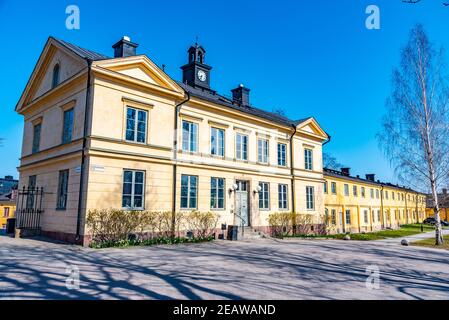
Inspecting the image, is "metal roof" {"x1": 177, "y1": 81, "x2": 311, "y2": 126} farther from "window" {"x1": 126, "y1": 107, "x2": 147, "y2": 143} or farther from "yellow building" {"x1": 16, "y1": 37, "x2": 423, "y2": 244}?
"window" {"x1": 126, "y1": 107, "x2": 147, "y2": 143}

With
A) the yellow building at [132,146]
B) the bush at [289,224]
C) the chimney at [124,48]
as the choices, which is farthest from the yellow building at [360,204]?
the chimney at [124,48]

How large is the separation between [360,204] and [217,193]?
2731cm

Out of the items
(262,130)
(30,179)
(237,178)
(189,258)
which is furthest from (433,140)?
(30,179)

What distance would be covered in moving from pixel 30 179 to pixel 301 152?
18214 mm

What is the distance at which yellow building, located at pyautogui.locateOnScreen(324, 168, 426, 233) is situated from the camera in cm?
3306

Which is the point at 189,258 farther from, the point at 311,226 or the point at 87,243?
the point at 311,226

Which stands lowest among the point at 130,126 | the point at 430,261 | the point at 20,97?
the point at 430,261

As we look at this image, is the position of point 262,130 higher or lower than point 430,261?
Result: higher

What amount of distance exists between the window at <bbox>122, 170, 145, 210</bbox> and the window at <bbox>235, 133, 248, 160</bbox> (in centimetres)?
694

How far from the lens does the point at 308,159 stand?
2533 centimetres

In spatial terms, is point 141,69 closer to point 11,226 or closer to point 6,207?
point 11,226

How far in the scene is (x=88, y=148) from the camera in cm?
1300

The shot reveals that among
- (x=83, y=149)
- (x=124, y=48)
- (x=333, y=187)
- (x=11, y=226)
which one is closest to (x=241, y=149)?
(x=124, y=48)

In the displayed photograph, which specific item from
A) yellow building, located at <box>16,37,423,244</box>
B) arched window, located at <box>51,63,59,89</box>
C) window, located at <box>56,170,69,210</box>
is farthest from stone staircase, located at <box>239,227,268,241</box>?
arched window, located at <box>51,63,59,89</box>
